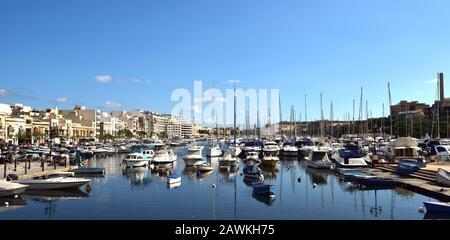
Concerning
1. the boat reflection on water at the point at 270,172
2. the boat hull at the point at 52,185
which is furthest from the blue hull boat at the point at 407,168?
the boat hull at the point at 52,185

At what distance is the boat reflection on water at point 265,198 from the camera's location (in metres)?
A: 27.5

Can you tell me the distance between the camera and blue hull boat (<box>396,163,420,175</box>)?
3744 centimetres

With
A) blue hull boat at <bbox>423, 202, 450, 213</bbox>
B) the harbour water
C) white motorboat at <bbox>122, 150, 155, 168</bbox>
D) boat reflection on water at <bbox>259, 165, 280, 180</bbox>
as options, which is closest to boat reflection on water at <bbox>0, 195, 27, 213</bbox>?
the harbour water

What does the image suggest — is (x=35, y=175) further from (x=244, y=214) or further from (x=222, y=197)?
(x=244, y=214)

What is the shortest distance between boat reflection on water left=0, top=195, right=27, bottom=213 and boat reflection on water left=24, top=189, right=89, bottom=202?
1073 mm

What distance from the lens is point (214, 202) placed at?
27016 millimetres

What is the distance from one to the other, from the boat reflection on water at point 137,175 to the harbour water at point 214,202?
144cm

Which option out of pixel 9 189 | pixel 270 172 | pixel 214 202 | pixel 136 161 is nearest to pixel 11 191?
pixel 9 189

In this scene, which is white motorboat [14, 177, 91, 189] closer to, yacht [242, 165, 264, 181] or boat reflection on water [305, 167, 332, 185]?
yacht [242, 165, 264, 181]

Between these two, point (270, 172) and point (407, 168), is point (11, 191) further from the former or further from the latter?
point (407, 168)

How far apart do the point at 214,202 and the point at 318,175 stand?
2179cm

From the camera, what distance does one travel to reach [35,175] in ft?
131

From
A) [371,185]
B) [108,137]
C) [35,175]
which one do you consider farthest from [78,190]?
[108,137]
